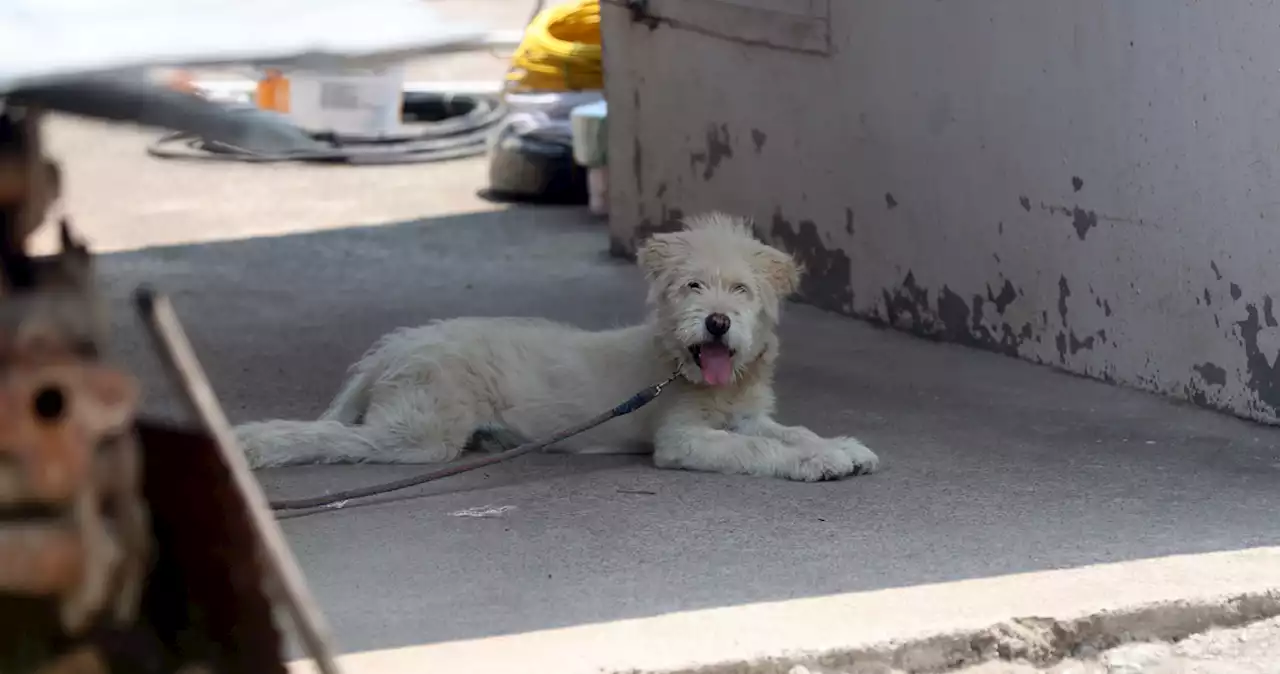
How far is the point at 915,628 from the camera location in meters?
3.93

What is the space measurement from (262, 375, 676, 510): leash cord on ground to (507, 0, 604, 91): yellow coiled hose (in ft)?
18.7

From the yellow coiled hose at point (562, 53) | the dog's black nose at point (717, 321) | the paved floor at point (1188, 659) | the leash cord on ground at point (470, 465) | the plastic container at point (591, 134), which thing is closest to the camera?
the paved floor at point (1188, 659)

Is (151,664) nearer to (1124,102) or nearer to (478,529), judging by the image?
(478,529)

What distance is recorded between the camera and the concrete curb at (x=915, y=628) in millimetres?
3762

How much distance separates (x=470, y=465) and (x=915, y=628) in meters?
1.95

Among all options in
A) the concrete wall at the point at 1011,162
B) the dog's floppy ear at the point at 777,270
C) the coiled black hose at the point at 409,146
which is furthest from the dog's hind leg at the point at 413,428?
the coiled black hose at the point at 409,146

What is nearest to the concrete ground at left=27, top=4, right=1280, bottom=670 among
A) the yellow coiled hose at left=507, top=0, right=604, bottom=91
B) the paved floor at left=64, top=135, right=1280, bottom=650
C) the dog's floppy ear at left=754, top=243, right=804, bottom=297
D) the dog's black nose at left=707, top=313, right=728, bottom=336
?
the paved floor at left=64, top=135, right=1280, bottom=650

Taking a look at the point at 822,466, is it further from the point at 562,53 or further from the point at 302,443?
the point at 562,53

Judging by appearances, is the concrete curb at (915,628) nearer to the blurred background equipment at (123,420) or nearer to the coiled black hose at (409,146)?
the blurred background equipment at (123,420)

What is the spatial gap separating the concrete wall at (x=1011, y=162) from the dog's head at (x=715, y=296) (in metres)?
1.47

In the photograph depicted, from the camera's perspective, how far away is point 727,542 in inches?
187

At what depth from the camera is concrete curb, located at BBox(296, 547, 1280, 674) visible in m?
3.76

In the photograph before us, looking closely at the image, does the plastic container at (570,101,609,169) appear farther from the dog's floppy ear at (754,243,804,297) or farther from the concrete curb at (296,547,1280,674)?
the concrete curb at (296,547,1280,674)

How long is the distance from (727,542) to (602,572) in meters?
0.44
